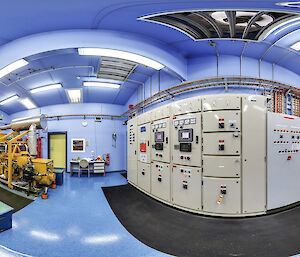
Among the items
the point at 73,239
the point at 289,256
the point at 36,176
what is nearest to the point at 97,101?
the point at 36,176

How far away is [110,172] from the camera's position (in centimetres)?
704

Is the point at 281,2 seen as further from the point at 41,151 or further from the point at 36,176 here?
the point at 41,151

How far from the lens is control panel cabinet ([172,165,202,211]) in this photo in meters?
2.97

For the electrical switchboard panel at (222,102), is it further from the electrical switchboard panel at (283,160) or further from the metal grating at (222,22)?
the metal grating at (222,22)

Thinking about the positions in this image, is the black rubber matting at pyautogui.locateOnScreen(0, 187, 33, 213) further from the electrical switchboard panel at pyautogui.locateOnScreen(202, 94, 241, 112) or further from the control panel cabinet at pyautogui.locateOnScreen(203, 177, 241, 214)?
the electrical switchboard panel at pyautogui.locateOnScreen(202, 94, 241, 112)

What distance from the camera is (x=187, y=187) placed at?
3.10 metres

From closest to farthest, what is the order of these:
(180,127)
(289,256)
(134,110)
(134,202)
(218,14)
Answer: (289,256) < (218,14) < (180,127) < (134,202) < (134,110)

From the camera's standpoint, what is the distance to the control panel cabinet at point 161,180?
11.4ft

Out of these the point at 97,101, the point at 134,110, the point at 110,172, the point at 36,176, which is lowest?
the point at 110,172

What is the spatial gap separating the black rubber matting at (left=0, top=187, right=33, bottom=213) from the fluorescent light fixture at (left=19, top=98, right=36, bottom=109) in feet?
13.2

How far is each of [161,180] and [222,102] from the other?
224cm

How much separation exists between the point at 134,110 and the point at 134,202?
3605mm

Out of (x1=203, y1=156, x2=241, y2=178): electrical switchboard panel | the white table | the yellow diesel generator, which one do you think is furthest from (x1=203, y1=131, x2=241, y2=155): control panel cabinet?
the white table

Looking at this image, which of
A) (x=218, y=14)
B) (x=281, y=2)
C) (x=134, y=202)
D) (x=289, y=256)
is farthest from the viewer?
(x=134, y=202)
